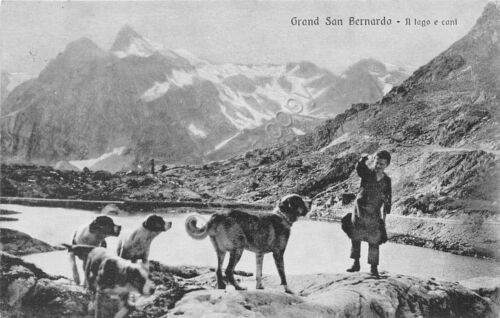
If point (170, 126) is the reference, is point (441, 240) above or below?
below

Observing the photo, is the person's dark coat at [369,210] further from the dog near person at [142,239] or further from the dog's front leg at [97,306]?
the dog's front leg at [97,306]

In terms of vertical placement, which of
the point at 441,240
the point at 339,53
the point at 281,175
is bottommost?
the point at 441,240

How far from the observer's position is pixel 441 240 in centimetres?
729

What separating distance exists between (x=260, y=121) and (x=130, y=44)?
7.36 feet

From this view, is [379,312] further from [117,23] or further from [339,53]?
[117,23]

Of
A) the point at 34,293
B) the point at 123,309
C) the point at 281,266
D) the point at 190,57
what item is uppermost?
the point at 190,57

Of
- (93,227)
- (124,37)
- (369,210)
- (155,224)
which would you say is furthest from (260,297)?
(124,37)

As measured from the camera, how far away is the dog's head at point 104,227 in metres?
5.84

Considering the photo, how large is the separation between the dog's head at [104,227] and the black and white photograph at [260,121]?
0.66 meters

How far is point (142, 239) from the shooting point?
5523 mm

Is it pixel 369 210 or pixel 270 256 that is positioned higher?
pixel 369 210

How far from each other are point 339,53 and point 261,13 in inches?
51.9

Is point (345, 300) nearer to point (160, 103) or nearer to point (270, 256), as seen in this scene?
point (270, 256)

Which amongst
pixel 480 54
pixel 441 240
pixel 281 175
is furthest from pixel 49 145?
pixel 480 54
